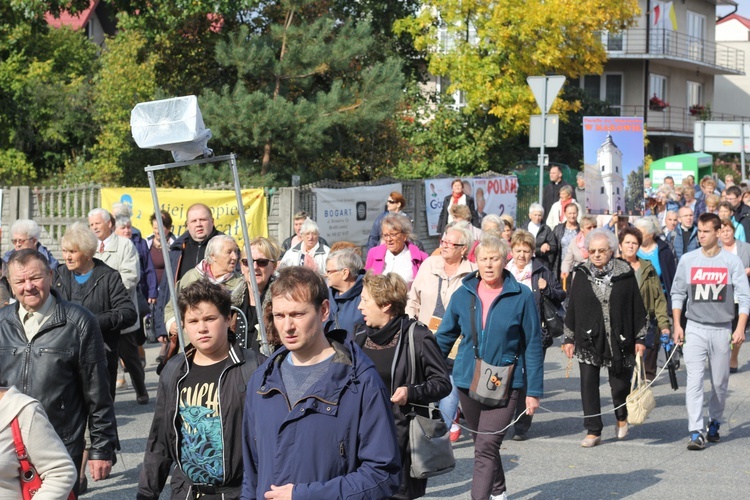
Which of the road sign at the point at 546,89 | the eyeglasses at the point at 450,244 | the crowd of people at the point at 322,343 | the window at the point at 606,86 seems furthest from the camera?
the window at the point at 606,86

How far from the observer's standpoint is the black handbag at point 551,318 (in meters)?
9.90

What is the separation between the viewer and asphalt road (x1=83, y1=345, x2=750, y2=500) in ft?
25.4

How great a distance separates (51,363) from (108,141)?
24276 millimetres

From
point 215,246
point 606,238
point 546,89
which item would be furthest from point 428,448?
point 546,89

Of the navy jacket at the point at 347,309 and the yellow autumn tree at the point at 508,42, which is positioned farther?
the yellow autumn tree at the point at 508,42

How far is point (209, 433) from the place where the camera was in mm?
4469

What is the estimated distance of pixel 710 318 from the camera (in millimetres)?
9172

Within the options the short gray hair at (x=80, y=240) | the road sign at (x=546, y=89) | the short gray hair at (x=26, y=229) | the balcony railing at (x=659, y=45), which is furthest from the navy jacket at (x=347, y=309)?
the balcony railing at (x=659, y=45)

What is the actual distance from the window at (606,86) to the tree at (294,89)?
96.8ft

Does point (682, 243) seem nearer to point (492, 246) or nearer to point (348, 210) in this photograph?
point (348, 210)

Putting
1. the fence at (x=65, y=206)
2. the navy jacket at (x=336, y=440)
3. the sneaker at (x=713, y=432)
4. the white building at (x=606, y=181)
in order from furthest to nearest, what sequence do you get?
the white building at (x=606, y=181) → the fence at (x=65, y=206) → the sneaker at (x=713, y=432) → the navy jacket at (x=336, y=440)

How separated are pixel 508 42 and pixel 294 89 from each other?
9369 millimetres

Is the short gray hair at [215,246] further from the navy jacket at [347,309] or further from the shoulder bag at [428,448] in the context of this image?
the shoulder bag at [428,448]

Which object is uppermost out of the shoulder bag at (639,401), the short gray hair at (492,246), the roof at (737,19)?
the roof at (737,19)
